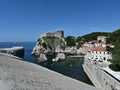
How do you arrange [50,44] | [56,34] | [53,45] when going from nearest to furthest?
[50,44] < [53,45] < [56,34]

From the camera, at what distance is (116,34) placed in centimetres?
7900

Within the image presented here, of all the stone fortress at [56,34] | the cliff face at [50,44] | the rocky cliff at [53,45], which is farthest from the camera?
the stone fortress at [56,34]

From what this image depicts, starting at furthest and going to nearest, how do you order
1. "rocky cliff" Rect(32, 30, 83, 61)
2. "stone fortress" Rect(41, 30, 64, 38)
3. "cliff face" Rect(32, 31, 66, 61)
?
"stone fortress" Rect(41, 30, 64, 38), "cliff face" Rect(32, 31, 66, 61), "rocky cliff" Rect(32, 30, 83, 61)

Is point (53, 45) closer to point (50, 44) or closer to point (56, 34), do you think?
point (50, 44)

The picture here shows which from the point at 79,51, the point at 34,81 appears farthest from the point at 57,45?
the point at 34,81

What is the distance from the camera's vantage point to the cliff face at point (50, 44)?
4860 inches

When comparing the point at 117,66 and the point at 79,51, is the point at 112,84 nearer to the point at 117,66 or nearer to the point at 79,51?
the point at 117,66

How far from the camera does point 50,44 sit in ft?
422

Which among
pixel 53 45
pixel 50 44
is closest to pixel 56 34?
pixel 53 45

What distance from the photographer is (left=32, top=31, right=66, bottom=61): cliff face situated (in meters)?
123

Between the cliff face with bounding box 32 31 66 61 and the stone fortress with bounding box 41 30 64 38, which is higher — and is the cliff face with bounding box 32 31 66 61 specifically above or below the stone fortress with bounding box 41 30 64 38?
below

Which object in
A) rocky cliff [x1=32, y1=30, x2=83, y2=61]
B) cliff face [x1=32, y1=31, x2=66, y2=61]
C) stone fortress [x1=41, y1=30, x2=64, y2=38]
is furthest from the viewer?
stone fortress [x1=41, y1=30, x2=64, y2=38]

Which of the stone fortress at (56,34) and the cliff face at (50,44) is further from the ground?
the stone fortress at (56,34)

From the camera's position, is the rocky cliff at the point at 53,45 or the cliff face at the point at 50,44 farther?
the cliff face at the point at 50,44
